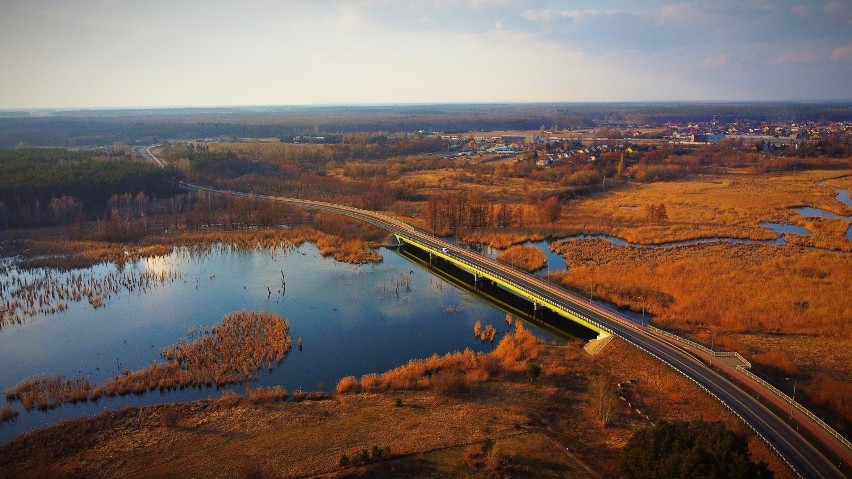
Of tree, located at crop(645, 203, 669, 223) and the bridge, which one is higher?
tree, located at crop(645, 203, 669, 223)

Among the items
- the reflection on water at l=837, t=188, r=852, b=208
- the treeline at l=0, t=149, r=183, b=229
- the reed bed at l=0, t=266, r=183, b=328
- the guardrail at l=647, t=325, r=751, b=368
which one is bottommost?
the reed bed at l=0, t=266, r=183, b=328

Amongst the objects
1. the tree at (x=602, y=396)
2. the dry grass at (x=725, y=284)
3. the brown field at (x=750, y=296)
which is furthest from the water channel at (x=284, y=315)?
the tree at (x=602, y=396)

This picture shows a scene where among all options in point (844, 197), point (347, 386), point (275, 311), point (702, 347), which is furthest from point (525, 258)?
point (844, 197)

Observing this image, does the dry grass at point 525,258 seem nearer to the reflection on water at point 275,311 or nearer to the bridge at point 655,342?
the bridge at point 655,342

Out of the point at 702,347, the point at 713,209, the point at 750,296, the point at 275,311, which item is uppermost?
the point at 713,209

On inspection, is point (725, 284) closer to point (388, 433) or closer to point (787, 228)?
point (787, 228)

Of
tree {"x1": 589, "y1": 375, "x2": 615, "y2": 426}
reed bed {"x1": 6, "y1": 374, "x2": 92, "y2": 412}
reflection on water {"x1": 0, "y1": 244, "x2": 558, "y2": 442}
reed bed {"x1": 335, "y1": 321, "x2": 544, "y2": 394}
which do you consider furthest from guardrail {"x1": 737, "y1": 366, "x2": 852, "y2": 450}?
reed bed {"x1": 6, "y1": 374, "x2": 92, "y2": 412}

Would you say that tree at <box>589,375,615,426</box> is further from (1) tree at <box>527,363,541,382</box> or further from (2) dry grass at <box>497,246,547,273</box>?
(2) dry grass at <box>497,246,547,273</box>
